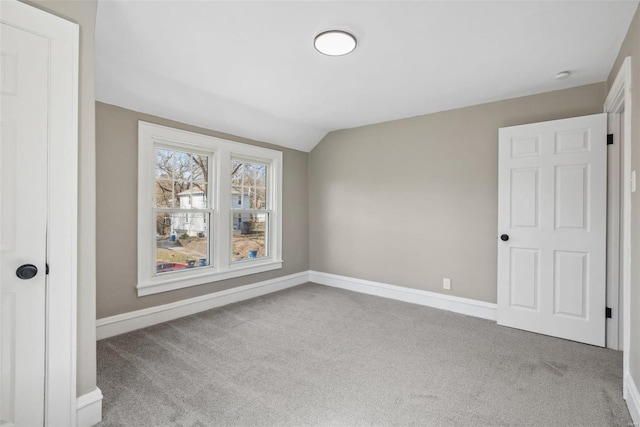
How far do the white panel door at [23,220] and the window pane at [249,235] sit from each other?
2.65 m

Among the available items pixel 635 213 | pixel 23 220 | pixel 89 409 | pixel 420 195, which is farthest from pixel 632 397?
pixel 23 220

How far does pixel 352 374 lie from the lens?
231cm

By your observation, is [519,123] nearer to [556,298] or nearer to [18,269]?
[556,298]

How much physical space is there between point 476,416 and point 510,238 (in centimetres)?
203

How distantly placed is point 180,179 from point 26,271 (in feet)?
7.22

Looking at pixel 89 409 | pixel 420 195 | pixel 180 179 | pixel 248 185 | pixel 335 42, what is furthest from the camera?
pixel 248 185

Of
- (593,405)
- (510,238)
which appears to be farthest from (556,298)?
(593,405)

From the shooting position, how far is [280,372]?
2.32 meters

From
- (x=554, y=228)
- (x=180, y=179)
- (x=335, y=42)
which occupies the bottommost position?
(x=554, y=228)

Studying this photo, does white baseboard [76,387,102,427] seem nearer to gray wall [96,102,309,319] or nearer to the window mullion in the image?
gray wall [96,102,309,319]

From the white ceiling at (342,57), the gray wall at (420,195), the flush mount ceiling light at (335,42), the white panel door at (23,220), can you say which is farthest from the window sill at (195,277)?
the flush mount ceiling light at (335,42)

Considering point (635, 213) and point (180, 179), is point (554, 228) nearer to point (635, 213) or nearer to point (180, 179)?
point (635, 213)

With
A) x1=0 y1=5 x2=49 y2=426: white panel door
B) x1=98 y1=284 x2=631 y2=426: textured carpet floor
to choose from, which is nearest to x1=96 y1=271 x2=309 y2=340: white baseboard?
x1=98 y1=284 x2=631 y2=426: textured carpet floor

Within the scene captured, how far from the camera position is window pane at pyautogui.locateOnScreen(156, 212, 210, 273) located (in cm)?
343
